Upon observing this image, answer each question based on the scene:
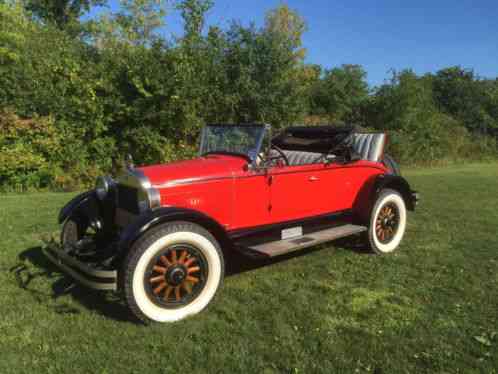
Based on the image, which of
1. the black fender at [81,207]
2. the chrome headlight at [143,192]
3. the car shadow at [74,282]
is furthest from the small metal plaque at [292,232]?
the black fender at [81,207]

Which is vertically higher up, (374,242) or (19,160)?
(19,160)

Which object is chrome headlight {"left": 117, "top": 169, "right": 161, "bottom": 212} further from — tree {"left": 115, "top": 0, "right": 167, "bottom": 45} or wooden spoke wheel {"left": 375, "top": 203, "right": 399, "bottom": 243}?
tree {"left": 115, "top": 0, "right": 167, "bottom": 45}

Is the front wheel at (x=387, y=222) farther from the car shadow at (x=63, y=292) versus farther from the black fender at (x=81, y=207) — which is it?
the black fender at (x=81, y=207)

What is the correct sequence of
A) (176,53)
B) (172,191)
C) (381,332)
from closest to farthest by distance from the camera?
(381,332)
(172,191)
(176,53)

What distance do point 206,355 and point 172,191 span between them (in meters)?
1.46

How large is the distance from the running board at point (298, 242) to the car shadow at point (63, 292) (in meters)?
1.27

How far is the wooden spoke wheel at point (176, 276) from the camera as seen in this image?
308 cm

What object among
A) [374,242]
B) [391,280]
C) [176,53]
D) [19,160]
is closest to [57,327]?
[391,280]

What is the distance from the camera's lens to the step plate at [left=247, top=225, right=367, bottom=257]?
147 inches

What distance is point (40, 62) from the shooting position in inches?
401

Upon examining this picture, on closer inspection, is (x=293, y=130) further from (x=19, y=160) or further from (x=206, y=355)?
(x=19, y=160)

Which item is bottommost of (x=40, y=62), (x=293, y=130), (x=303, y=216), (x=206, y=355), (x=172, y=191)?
(x=206, y=355)

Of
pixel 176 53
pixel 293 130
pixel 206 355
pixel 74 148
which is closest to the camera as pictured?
pixel 206 355

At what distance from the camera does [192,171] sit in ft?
11.9
